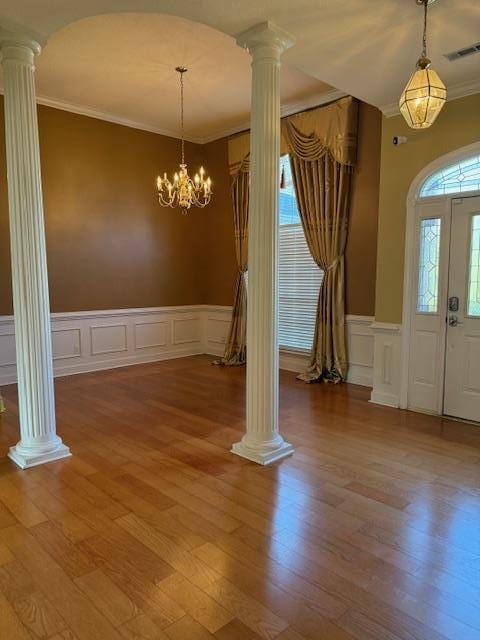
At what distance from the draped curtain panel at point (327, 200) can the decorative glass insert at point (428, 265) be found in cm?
116

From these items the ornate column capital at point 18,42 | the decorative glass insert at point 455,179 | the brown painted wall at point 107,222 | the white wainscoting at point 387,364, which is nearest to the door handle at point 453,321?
the white wainscoting at point 387,364

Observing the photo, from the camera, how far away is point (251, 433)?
348 centimetres

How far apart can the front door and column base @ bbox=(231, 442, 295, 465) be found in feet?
6.32

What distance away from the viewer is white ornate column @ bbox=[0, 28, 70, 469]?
10.4 feet

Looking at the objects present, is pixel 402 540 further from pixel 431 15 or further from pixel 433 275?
pixel 431 15

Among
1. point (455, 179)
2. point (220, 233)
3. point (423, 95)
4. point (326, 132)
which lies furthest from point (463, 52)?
point (220, 233)

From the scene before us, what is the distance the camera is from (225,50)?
4.32 metres

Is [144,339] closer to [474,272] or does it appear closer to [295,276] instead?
[295,276]

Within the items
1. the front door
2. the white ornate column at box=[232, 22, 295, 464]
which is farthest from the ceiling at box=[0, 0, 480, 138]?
the front door

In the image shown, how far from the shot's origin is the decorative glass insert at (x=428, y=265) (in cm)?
445

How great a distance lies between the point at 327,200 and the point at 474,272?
206 centimetres

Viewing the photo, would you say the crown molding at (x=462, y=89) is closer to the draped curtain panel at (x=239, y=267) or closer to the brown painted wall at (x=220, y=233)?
the draped curtain panel at (x=239, y=267)

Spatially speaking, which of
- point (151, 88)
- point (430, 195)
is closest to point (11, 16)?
point (151, 88)

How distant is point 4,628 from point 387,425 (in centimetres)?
339
